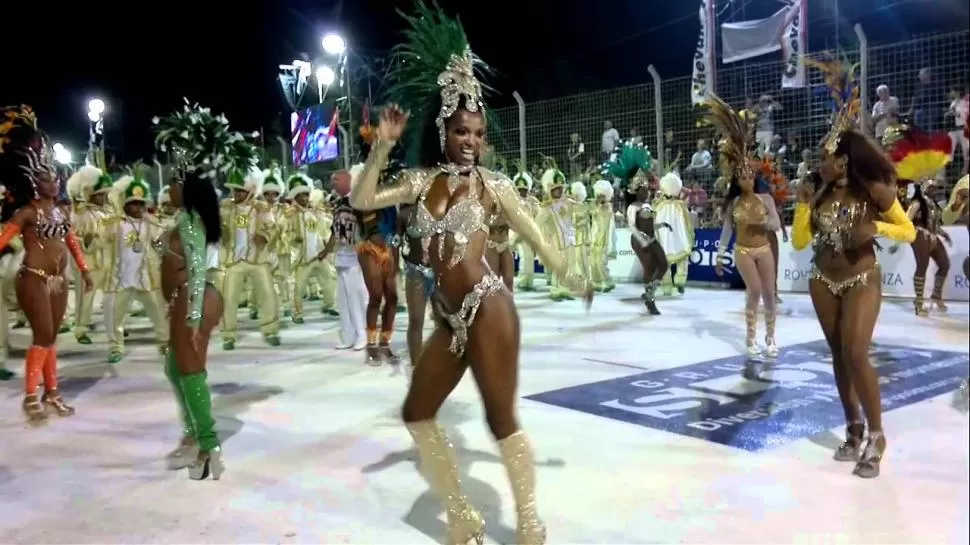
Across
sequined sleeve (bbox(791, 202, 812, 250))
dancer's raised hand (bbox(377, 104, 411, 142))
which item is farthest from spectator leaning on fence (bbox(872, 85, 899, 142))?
dancer's raised hand (bbox(377, 104, 411, 142))

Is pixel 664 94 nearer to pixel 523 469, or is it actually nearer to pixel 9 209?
pixel 9 209

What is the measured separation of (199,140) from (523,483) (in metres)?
3.19

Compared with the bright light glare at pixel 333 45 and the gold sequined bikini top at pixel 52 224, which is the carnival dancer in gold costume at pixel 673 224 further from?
the gold sequined bikini top at pixel 52 224

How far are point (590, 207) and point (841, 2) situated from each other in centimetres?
596

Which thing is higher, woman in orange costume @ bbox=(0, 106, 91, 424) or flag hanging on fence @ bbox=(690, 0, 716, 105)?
flag hanging on fence @ bbox=(690, 0, 716, 105)

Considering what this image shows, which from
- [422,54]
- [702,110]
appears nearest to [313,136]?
[422,54]

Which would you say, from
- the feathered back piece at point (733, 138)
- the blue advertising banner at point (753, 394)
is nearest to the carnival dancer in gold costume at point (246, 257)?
the blue advertising banner at point (753, 394)

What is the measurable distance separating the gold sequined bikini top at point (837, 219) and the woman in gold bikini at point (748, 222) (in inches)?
117

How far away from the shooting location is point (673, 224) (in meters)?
13.2

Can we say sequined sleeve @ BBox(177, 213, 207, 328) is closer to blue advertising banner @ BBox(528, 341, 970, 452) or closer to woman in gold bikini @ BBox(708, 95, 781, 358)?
blue advertising banner @ BBox(528, 341, 970, 452)

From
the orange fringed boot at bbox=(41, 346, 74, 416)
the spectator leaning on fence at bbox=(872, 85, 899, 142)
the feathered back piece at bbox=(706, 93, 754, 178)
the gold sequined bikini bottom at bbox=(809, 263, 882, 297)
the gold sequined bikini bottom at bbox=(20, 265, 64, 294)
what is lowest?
the orange fringed boot at bbox=(41, 346, 74, 416)

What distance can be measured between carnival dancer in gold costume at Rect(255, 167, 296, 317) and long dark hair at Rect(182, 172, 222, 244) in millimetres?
4885

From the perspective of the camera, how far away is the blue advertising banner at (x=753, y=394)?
515 cm

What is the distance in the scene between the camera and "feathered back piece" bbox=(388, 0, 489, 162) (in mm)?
3566
